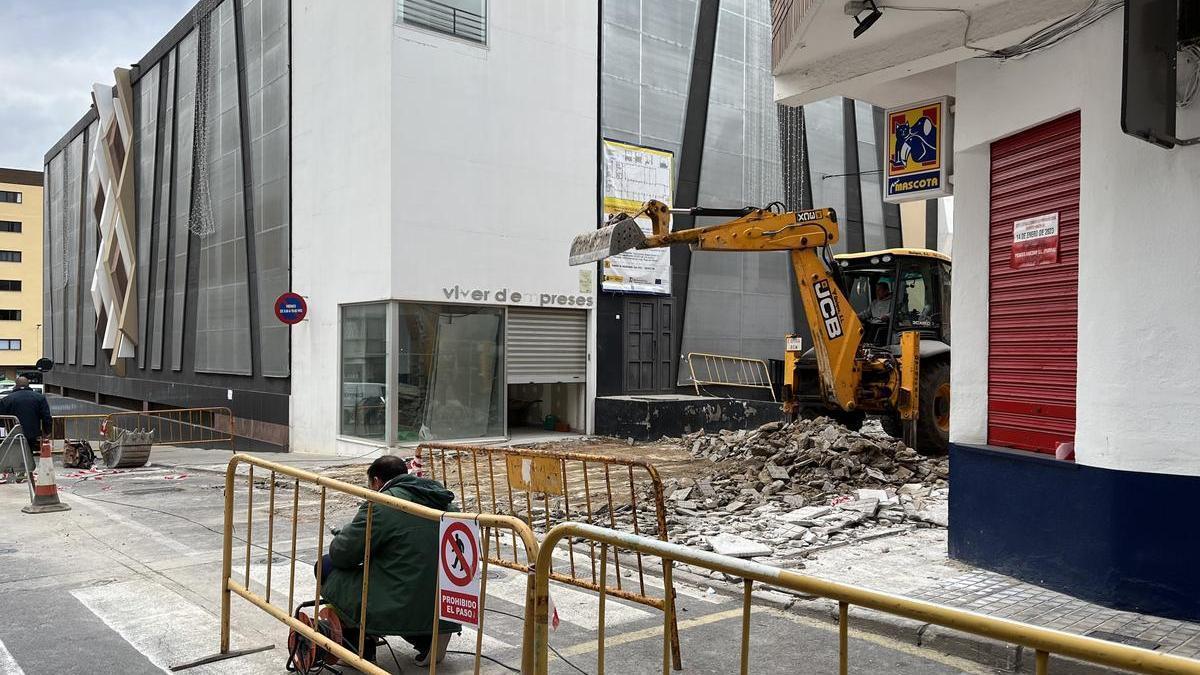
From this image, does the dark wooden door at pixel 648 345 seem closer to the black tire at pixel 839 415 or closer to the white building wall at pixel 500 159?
the white building wall at pixel 500 159

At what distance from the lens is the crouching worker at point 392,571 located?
4.84m

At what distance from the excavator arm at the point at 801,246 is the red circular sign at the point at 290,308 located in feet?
32.8

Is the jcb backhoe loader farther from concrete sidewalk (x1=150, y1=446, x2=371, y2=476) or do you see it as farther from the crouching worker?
concrete sidewalk (x1=150, y1=446, x2=371, y2=476)

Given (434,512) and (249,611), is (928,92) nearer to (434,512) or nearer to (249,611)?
(434,512)

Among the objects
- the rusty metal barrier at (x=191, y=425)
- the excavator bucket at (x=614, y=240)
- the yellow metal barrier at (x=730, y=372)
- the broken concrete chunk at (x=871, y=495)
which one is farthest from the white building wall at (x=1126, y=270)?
the rusty metal barrier at (x=191, y=425)

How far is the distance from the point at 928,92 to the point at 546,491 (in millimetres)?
5541

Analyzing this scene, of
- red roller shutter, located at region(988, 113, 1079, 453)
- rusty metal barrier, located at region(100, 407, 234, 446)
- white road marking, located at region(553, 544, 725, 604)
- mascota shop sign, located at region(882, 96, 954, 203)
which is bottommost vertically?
rusty metal barrier, located at region(100, 407, 234, 446)

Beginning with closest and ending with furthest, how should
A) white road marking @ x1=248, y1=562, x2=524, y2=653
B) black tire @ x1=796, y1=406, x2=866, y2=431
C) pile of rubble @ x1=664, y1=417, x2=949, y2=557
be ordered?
white road marking @ x1=248, y1=562, x2=524, y2=653, pile of rubble @ x1=664, y1=417, x2=949, y2=557, black tire @ x1=796, y1=406, x2=866, y2=431

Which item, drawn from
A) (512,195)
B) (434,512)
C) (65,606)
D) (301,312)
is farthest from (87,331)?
(434,512)

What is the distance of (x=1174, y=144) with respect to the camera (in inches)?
229

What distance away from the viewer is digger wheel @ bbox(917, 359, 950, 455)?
13781mm

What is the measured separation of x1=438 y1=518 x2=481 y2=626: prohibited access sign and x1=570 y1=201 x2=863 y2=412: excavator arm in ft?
22.8

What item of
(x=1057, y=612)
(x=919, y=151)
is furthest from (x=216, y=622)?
(x=919, y=151)

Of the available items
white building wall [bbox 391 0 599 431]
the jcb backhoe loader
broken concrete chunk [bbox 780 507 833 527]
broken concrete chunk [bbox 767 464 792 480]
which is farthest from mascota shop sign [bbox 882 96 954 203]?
white building wall [bbox 391 0 599 431]
